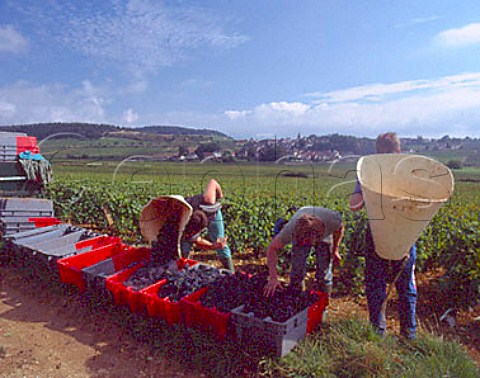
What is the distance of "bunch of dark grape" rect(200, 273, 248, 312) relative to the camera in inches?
144

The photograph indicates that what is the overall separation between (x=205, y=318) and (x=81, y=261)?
2380mm

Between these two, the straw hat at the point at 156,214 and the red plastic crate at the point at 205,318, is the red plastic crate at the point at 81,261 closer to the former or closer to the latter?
the straw hat at the point at 156,214

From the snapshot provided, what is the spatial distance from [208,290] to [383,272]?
5.82ft

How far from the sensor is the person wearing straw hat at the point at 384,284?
133 inches

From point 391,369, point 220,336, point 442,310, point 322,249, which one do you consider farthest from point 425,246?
point 220,336

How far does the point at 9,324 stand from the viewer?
4.26m

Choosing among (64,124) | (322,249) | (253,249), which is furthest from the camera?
(64,124)

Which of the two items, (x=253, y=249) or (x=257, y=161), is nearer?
(x=257, y=161)

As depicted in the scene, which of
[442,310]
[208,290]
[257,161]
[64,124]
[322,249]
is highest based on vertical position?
[64,124]

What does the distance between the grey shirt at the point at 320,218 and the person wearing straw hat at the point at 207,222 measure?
4.21 ft

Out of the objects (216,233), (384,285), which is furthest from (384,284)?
(216,233)

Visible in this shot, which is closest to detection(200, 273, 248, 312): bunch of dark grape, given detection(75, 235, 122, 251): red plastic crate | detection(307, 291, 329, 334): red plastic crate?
detection(307, 291, 329, 334): red plastic crate

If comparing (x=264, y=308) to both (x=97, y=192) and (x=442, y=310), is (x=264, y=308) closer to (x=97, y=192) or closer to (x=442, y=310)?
(x=442, y=310)

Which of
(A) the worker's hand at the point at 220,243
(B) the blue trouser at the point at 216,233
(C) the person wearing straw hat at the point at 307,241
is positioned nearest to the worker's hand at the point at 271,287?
(C) the person wearing straw hat at the point at 307,241
